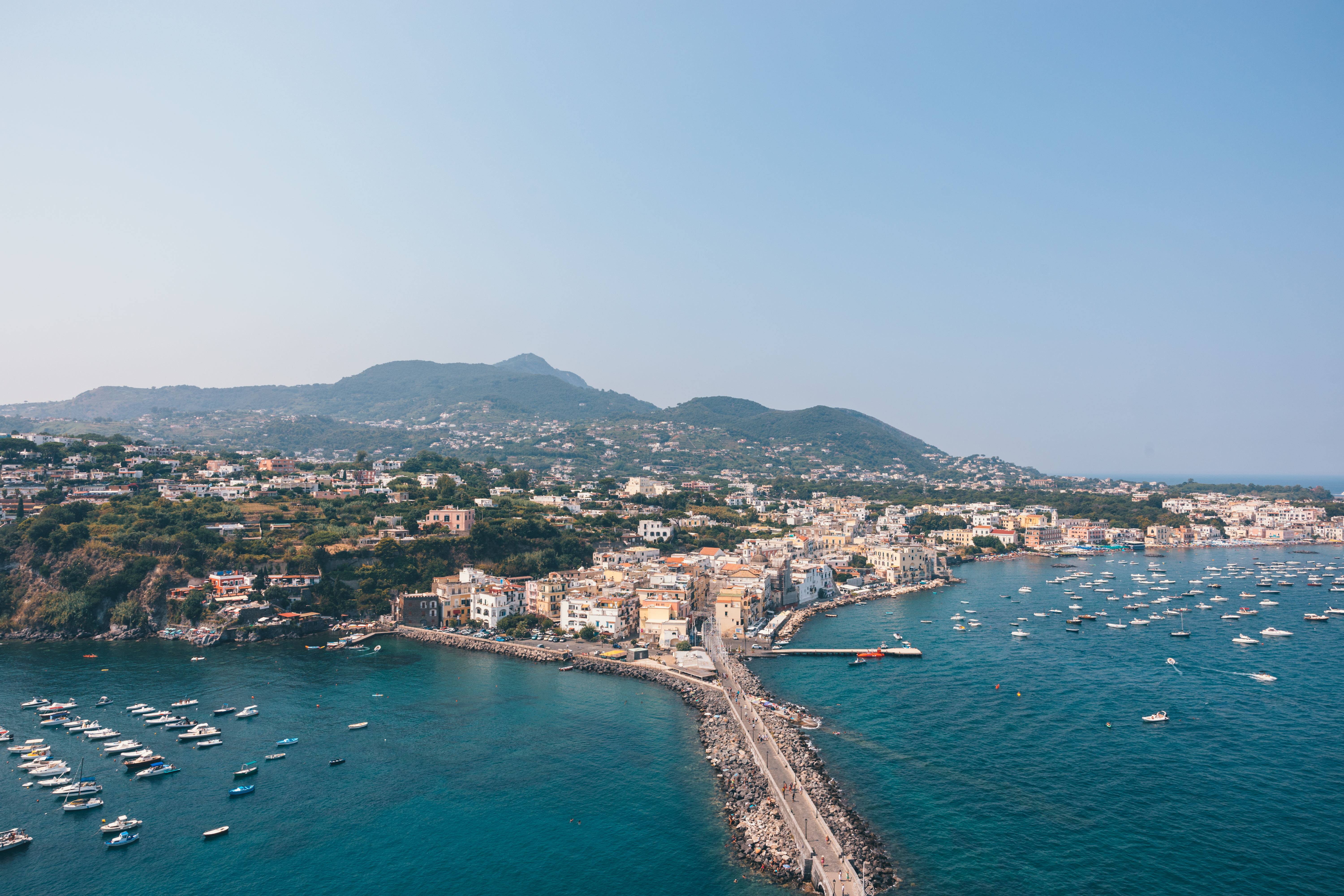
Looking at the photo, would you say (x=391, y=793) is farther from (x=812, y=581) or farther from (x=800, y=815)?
(x=812, y=581)

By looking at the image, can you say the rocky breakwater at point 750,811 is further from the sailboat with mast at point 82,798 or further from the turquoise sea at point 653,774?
the sailboat with mast at point 82,798

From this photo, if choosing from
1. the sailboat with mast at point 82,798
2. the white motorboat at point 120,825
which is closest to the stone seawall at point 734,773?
the white motorboat at point 120,825

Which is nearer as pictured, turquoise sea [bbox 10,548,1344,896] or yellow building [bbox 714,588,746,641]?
turquoise sea [bbox 10,548,1344,896]

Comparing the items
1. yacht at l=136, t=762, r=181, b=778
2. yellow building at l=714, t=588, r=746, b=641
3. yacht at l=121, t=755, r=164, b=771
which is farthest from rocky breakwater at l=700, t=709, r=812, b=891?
yacht at l=121, t=755, r=164, b=771

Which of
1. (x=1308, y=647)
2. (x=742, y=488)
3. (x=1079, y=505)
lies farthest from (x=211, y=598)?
(x=1079, y=505)

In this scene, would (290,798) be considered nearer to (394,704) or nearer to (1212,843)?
(394,704)

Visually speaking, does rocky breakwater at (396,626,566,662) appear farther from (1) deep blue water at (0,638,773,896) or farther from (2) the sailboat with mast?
(2) the sailboat with mast
